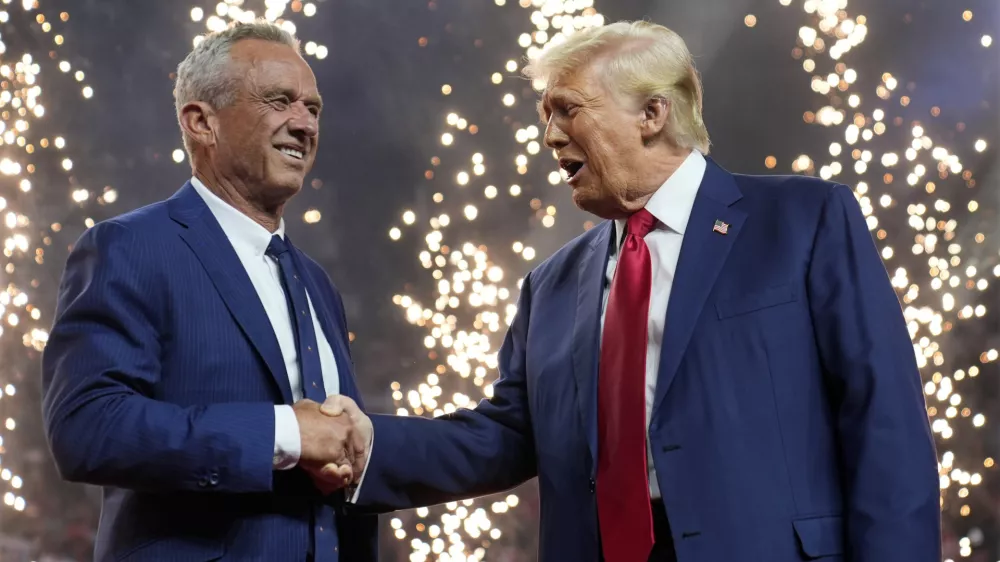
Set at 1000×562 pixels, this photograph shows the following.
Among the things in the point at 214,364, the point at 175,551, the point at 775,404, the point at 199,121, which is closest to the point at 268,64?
the point at 199,121

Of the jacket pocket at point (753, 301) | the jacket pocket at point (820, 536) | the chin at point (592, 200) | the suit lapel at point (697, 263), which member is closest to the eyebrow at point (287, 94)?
the chin at point (592, 200)

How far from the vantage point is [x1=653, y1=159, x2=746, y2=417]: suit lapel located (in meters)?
1.91

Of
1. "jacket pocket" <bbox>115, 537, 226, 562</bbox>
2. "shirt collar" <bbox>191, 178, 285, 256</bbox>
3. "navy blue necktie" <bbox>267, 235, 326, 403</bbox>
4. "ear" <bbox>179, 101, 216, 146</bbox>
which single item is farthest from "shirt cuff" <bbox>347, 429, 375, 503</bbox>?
"ear" <bbox>179, 101, 216, 146</bbox>

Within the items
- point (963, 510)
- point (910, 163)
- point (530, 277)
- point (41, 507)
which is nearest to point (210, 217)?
point (530, 277)

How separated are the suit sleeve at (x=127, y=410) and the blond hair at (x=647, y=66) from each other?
1.00m

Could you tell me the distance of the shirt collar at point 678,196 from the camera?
210cm

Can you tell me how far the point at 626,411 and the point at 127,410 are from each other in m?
0.90

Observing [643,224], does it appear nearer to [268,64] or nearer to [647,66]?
[647,66]

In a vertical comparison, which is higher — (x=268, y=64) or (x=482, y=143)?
(x=482, y=143)

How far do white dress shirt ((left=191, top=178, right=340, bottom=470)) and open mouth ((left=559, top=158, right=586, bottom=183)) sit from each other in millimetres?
626

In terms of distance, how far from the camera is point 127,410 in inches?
69.3

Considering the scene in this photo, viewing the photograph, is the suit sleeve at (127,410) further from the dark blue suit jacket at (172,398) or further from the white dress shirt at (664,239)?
the white dress shirt at (664,239)

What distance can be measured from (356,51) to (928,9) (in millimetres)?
2563

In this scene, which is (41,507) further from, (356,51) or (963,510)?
(963,510)
